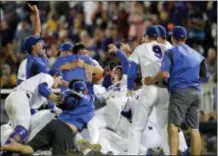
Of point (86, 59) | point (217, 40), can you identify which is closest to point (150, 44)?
point (86, 59)

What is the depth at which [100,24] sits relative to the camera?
1107 inches

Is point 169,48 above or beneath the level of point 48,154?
above

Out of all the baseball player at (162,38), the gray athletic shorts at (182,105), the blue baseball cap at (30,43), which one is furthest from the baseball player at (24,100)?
the gray athletic shorts at (182,105)

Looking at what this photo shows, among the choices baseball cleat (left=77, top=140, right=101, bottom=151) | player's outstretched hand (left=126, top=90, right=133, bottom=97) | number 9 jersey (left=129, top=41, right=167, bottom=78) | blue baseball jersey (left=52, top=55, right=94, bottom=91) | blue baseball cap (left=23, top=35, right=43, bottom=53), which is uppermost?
blue baseball cap (left=23, top=35, right=43, bottom=53)

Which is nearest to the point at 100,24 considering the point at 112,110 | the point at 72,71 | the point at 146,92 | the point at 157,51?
the point at 72,71

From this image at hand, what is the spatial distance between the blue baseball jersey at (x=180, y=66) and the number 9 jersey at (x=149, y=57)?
1.30ft

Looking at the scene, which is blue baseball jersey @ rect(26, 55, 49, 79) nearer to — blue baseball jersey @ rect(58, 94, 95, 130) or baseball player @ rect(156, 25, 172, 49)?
Answer: blue baseball jersey @ rect(58, 94, 95, 130)

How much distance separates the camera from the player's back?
17844mm

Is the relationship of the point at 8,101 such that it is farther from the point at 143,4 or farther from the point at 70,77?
the point at 143,4

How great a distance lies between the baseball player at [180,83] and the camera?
17391mm

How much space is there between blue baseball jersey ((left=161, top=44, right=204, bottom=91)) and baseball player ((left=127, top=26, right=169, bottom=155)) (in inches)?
12.7

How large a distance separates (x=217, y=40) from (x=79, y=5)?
5027 mm

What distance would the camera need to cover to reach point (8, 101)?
18.2 m

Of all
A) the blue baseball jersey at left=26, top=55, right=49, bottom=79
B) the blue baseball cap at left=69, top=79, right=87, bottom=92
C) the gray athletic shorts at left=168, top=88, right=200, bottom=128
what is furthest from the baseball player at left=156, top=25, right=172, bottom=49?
the blue baseball jersey at left=26, top=55, right=49, bottom=79
